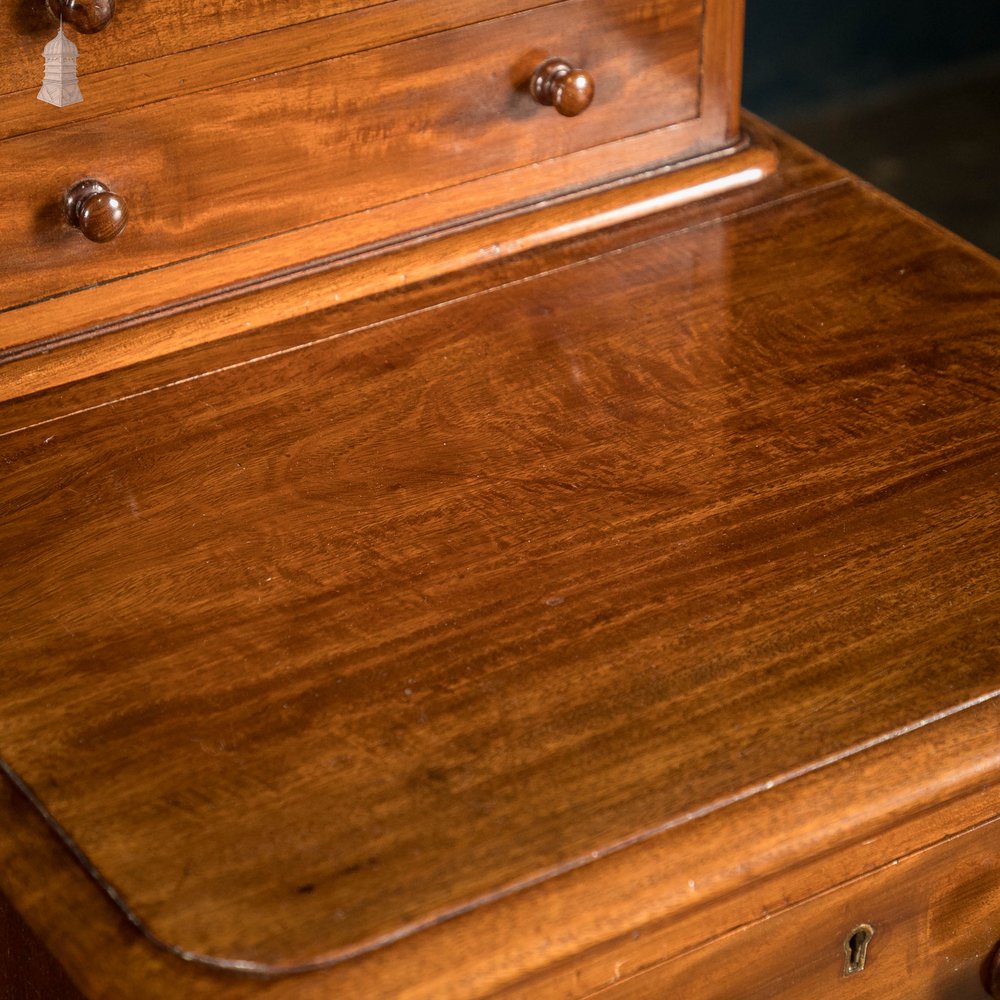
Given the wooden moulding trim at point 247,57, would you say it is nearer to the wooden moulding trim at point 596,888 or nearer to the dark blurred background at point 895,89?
the wooden moulding trim at point 596,888

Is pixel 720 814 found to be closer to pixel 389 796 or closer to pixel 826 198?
pixel 389 796

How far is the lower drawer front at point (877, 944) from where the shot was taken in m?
0.78

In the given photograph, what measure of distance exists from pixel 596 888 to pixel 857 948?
212 millimetres

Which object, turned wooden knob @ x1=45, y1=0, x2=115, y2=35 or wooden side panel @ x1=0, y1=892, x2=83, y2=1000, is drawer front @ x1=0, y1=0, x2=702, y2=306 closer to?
turned wooden knob @ x1=45, y1=0, x2=115, y2=35

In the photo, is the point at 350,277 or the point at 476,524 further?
the point at 350,277

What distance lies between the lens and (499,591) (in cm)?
81

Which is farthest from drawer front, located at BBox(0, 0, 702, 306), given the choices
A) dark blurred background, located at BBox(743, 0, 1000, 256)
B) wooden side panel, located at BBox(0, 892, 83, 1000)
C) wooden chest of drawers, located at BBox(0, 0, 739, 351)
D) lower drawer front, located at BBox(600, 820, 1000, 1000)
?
dark blurred background, located at BBox(743, 0, 1000, 256)

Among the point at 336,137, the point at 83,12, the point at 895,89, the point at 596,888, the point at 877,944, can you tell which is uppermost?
the point at 83,12

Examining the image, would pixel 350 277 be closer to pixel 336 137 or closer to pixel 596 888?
pixel 336 137

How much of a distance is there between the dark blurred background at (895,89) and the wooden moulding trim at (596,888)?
213 cm

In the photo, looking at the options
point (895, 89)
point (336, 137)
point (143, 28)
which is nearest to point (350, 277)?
point (336, 137)

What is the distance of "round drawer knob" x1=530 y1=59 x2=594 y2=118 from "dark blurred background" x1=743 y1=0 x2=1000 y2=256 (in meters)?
1.80

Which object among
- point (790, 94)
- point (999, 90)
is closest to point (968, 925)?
point (790, 94)

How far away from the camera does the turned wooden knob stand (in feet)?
2.86
